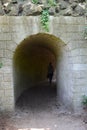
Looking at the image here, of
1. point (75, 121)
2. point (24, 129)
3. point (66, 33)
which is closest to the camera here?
point (24, 129)

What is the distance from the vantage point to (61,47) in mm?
9836

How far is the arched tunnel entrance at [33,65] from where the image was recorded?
33.1ft

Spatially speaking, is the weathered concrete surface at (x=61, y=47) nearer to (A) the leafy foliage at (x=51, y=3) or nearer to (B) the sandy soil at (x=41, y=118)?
(B) the sandy soil at (x=41, y=118)

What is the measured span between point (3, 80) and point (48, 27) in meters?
2.61

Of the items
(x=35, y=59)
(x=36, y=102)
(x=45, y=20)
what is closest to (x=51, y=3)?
(x=45, y=20)

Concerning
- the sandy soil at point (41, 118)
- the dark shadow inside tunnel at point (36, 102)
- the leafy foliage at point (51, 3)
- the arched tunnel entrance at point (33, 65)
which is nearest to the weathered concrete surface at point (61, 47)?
the arched tunnel entrance at point (33, 65)

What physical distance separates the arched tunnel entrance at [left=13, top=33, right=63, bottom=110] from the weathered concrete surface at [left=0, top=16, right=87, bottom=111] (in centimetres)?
34

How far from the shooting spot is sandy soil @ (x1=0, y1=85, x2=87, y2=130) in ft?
27.2

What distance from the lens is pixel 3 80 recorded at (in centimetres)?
909

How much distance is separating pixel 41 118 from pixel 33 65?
7376mm

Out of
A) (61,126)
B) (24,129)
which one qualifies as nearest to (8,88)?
(24,129)

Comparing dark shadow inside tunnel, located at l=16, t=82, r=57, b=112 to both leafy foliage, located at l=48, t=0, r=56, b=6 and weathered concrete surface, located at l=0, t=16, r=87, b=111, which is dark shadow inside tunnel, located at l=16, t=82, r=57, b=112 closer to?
weathered concrete surface, located at l=0, t=16, r=87, b=111

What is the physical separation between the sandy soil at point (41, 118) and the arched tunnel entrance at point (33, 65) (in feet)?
A: 2.46

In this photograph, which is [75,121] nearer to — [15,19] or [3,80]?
[3,80]
